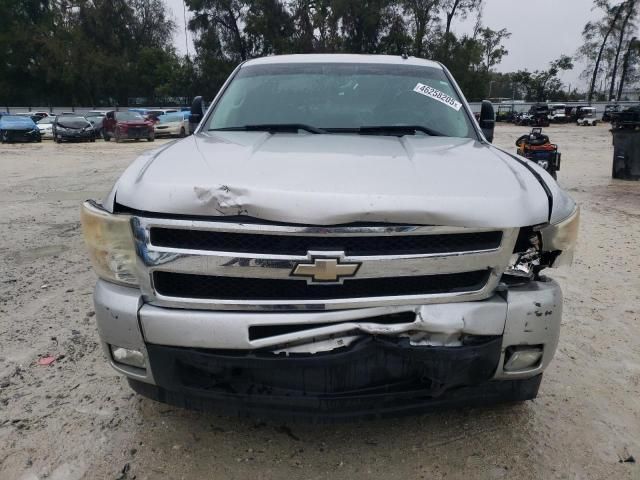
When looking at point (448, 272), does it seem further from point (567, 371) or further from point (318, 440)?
point (567, 371)

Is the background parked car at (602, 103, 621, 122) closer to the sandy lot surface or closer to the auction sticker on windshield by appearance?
the auction sticker on windshield

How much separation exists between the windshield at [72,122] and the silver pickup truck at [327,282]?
23.4 metres

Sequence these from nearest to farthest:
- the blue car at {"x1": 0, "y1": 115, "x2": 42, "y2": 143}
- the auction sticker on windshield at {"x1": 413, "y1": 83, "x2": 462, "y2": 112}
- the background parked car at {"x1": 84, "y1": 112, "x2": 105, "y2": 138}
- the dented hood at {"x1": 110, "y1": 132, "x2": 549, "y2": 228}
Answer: the dented hood at {"x1": 110, "y1": 132, "x2": 549, "y2": 228} < the auction sticker on windshield at {"x1": 413, "y1": 83, "x2": 462, "y2": 112} < the blue car at {"x1": 0, "y1": 115, "x2": 42, "y2": 143} < the background parked car at {"x1": 84, "y1": 112, "x2": 105, "y2": 138}

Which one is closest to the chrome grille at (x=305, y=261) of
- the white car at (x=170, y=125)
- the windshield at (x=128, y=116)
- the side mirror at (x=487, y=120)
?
the side mirror at (x=487, y=120)

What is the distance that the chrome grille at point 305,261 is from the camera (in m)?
1.90

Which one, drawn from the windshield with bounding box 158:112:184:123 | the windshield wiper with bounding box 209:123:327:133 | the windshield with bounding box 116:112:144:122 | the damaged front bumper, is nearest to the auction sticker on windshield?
the windshield wiper with bounding box 209:123:327:133

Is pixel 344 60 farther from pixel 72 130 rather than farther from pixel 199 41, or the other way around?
pixel 199 41

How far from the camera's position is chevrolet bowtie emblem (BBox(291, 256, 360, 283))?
1.88 metres

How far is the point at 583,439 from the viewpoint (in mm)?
2445

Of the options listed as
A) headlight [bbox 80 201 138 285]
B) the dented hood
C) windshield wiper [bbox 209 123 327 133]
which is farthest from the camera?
windshield wiper [bbox 209 123 327 133]

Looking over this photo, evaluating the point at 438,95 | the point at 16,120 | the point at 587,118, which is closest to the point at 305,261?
the point at 438,95

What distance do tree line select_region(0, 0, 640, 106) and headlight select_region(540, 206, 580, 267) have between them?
46474 mm

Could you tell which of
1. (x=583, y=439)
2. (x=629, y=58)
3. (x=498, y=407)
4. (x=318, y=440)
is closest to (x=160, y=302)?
(x=318, y=440)

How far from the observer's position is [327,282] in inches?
75.0
